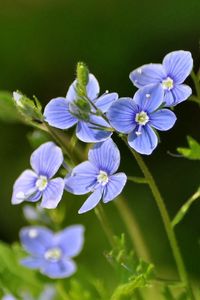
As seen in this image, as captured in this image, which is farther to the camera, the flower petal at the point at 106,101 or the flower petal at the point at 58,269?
the flower petal at the point at 58,269

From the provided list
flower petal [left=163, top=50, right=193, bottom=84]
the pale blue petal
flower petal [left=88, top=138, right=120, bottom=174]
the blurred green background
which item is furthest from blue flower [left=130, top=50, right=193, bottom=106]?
the blurred green background

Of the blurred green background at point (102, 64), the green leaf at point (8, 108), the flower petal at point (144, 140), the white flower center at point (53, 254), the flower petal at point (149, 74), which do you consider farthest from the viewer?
the blurred green background at point (102, 64)

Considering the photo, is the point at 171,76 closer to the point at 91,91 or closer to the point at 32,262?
the point at 91,91

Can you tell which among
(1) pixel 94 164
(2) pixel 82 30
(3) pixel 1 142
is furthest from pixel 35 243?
(2) pixel 82 30

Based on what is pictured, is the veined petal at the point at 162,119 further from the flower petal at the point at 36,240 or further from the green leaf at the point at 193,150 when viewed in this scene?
the flower petal at the point at 36,240

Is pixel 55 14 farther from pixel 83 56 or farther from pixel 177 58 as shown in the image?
pixel 177 58

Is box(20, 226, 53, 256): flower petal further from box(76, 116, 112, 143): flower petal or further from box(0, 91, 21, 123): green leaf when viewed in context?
box(76, 116, 112, 143): flower petal

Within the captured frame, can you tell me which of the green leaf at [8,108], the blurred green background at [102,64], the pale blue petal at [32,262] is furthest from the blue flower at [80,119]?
the blurred green background at [102,64]

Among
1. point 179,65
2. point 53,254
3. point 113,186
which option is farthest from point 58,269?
point 179,65
